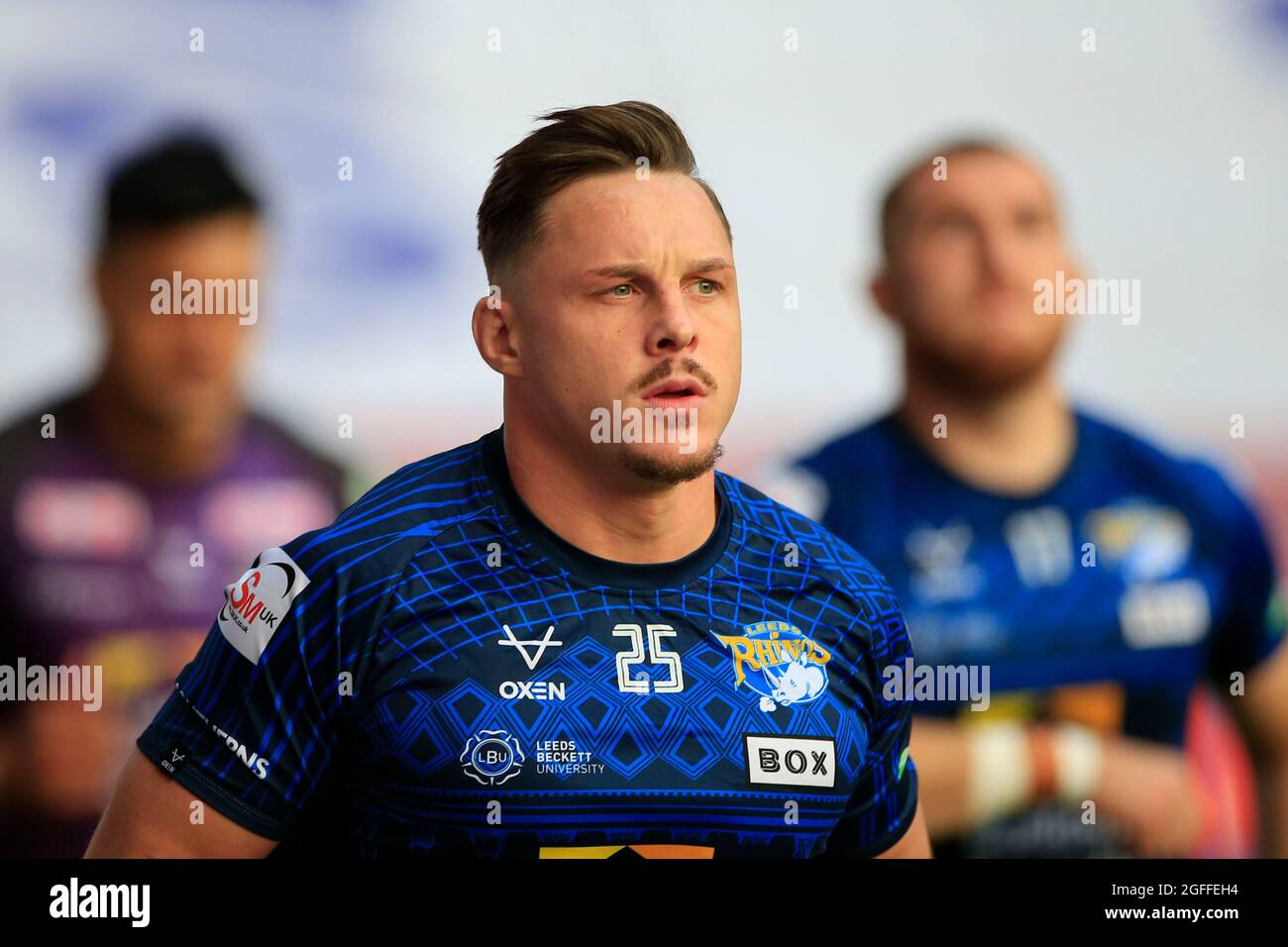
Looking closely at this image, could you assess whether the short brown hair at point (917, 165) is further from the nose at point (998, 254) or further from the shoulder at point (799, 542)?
the shoulder at point (799, 542)

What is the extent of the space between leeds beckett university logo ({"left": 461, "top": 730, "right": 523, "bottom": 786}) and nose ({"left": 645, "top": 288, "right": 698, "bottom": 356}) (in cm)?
83

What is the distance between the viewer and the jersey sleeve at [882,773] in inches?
132

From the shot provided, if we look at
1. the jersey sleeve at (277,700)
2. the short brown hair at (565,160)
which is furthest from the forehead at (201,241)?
the jersey sleeve at (277,700)

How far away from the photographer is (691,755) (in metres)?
3.08

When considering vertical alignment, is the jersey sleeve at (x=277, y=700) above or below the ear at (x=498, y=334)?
below

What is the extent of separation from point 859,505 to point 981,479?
50cm

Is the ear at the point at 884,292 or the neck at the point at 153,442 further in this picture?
the ear at the point at 884,292

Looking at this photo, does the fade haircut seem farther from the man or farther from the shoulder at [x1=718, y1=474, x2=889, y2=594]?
the shoulder at [x1=718, y1=474, x2=889, y2=594]

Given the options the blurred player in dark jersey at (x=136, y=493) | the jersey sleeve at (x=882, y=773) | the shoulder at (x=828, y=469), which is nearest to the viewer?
the jersey sleeve at (x=882, y=773)

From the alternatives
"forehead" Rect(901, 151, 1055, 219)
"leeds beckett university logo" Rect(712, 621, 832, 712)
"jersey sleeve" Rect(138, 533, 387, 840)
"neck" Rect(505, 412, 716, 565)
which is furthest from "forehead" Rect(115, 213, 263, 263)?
"leeds beckett university logo" Rect(712, 621, 832, 712)

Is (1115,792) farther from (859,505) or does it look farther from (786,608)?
(786,608)

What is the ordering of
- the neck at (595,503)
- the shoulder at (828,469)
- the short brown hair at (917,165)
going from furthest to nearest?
the short brown hair at (917,165) < the shoulder at (828,469) < the neck at (595,503)

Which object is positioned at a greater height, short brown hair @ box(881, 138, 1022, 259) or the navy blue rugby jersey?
short brown hair @ box(881, 138, 1022, 259)

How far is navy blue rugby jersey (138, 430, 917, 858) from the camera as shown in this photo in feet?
9.80
